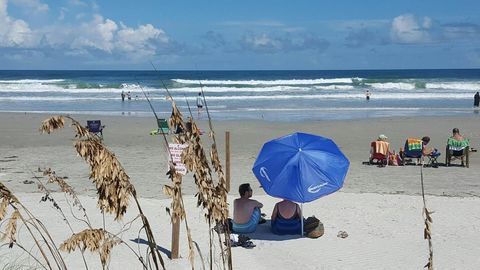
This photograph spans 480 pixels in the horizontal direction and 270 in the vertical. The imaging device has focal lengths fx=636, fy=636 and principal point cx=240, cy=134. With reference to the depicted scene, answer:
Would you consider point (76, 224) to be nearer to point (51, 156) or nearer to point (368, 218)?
point (368, 218)

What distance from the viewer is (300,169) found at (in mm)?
7496

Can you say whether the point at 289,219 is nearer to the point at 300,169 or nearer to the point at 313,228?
the point at 313,228

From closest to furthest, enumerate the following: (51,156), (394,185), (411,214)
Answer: (411,214) → (394,185) → (51,156)

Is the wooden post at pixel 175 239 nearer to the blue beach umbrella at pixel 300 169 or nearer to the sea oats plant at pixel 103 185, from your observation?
the blue beach umbrella at pixel 300 169

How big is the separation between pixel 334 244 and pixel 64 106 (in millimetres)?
30952

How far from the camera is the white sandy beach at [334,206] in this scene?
721cm

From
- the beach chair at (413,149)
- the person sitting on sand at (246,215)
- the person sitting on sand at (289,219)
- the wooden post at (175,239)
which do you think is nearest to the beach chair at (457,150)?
the beach chair at (413,149)

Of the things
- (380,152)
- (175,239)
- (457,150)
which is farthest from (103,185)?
(457,150)

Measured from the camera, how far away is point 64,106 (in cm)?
3650

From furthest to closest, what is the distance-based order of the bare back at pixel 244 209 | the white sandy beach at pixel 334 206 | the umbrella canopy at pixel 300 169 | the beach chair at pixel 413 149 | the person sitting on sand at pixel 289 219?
the beach chair at pixel 413 149, the person sitting on sand at pixel 289 219, the bare back at pixel 244 209, the umbrella canopy at pixel 300 169, the white sandy beach at pixel 334 206

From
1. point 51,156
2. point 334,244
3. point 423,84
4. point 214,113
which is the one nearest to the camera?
A: point 334,244

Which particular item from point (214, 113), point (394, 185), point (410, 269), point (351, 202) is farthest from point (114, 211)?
point (214, 113)

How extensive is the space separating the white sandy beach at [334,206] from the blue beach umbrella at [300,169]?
73 centimetres

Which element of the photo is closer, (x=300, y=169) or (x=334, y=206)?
(x=300, y=169)
